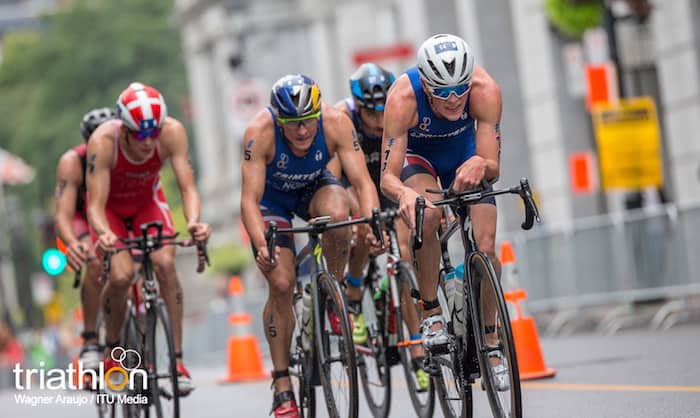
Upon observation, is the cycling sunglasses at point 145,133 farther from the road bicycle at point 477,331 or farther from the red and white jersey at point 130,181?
the road bicycle at point 477,331

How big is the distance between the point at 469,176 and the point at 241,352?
451 inches

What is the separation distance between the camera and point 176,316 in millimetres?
11508

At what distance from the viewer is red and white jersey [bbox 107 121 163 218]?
1191 cm

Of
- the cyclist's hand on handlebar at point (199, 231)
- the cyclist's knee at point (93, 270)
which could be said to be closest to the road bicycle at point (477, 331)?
the cyclist's hand on handlebar at point (199, 231)

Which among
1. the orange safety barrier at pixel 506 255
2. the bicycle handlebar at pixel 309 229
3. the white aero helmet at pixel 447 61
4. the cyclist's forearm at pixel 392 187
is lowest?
the orange safety barrier at pixel 506 255

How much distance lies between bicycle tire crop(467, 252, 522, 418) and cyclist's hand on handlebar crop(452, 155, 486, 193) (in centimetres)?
48

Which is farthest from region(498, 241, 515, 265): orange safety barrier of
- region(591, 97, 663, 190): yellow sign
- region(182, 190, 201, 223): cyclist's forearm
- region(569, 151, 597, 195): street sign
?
region(569, 151, 597, 195): street sign

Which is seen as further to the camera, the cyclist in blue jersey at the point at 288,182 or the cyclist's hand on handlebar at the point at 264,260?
the cyclist in blue jersey at the point at 288,182

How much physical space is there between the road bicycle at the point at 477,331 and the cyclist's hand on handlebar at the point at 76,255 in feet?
12.2

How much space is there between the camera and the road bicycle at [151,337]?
10.8 m

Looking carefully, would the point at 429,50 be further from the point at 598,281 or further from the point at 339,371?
the point at 598,281

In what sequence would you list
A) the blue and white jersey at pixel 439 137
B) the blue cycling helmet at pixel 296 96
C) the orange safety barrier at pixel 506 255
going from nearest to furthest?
the blue and white jersey at pixel 439 137 < the blue cycling helmet at pixel 296 96 < the orange safety barrier at pixel 506 255

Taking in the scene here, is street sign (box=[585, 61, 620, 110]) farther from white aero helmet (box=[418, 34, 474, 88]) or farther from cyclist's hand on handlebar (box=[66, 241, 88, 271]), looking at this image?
white aero helmet (box=[418, 34, 474, 88])

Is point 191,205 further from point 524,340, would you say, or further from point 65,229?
point 524,340
